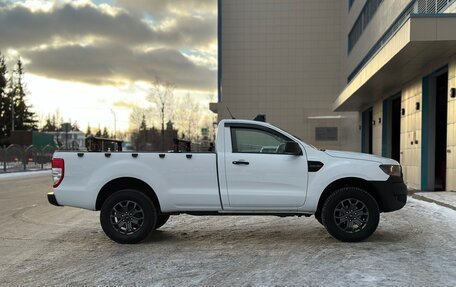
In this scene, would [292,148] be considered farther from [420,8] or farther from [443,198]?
[420,8]

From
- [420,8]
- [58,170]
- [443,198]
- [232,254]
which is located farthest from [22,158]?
[232,254]

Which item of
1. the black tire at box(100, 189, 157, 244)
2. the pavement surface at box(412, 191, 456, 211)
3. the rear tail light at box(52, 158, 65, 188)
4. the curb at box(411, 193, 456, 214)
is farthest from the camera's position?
the pavement surface at box(412, 191, 456, 211)

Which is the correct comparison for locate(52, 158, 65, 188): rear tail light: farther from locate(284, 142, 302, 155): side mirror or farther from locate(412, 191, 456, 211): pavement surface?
locate(412, 191, 456, 211): pavement surface

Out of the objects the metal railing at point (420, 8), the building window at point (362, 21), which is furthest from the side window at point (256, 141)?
the building window at point (362, 21)

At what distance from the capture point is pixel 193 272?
5656 mm

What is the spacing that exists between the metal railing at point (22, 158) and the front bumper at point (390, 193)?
27.6 metres

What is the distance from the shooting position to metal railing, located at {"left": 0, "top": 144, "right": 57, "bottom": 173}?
2986 centimetres

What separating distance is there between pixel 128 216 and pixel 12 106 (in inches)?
2293

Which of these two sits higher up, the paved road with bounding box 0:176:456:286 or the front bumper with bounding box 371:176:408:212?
the front bumper with bounding box 371:176:408:212

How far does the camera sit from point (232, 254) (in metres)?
6.55

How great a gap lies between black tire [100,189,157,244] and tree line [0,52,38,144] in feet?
185

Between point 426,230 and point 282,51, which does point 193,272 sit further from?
point 282,51

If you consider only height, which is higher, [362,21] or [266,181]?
[362,21]

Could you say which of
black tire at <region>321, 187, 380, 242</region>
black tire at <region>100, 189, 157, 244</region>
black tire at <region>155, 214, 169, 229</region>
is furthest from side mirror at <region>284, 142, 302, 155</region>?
black tire at <region>155, 214, 169, 229</region>
